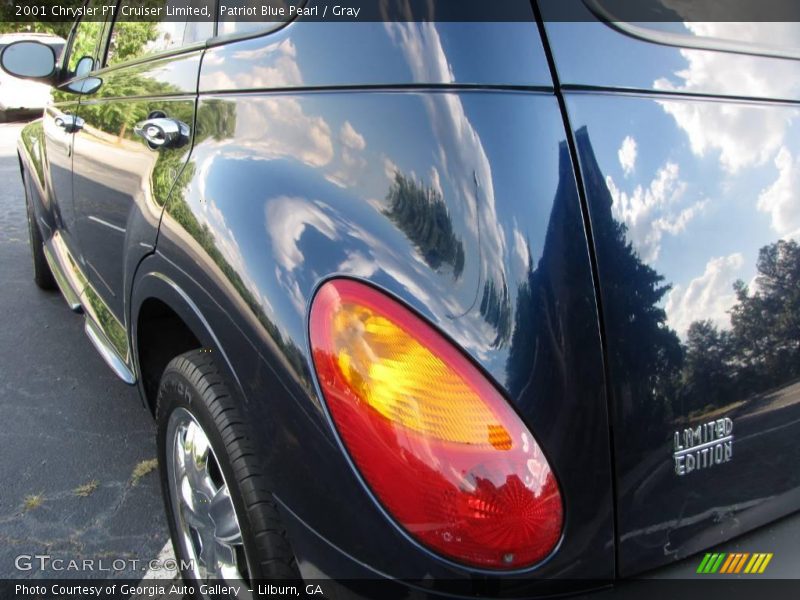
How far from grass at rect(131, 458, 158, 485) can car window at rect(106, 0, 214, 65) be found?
5.14 feet

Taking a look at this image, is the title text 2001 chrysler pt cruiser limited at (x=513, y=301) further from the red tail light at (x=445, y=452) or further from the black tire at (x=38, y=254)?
the black tire at (x=38, y=254)

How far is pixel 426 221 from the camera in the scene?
1.22 m

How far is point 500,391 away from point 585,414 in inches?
5.9

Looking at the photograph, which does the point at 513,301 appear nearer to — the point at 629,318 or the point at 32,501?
the point at 629,318

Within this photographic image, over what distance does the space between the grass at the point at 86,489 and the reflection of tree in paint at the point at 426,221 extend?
6.79ft

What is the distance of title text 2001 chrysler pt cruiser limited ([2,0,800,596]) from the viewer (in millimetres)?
1169

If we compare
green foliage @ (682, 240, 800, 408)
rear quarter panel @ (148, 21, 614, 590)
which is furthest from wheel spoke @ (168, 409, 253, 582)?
green foliage @ (682, 240, 800, 408)

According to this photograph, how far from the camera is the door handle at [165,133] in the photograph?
1801 mm

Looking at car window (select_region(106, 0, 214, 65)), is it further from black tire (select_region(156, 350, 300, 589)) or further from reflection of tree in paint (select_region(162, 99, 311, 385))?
black tire (select_region(156, 350, 300, 589))

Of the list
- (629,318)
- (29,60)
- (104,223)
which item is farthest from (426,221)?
(29,60)

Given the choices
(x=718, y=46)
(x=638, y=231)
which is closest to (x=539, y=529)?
(x=638, y=231)
